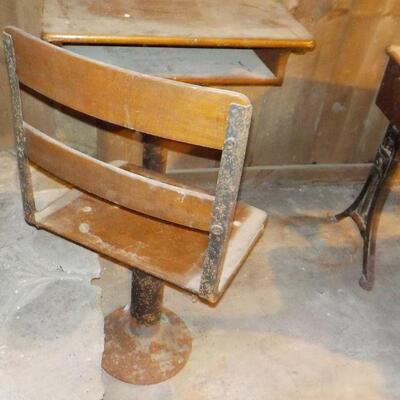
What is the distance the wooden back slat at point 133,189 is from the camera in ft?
3.65

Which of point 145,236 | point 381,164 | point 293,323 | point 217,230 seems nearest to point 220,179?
point 217,230

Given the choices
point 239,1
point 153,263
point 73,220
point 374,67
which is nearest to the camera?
point 153,263

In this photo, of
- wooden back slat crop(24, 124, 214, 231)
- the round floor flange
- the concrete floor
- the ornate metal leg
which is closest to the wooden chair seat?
wooden back slat crop(24, 124, 214, 231)

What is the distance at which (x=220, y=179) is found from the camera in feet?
3.35

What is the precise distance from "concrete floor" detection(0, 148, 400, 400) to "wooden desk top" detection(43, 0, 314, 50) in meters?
0.76

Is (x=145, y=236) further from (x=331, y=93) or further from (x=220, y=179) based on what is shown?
(x=331, y=93)

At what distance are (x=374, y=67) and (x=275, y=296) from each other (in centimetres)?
130

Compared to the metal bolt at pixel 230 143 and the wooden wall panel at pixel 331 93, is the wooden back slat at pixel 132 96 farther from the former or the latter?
the wooden wall panel at pixel 331 93

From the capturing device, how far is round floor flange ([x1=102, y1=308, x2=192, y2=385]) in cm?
185

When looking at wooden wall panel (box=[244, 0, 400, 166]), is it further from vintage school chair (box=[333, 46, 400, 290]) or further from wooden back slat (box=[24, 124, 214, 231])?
wooden back slat (box=[24, 124, 214, 231])

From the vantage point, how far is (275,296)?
89.6 inches

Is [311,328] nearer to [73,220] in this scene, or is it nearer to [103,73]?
[73,220]

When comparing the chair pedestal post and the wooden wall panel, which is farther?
the wooden wall panel

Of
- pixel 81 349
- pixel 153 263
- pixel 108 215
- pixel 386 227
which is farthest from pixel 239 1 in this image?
pixel 386 227
